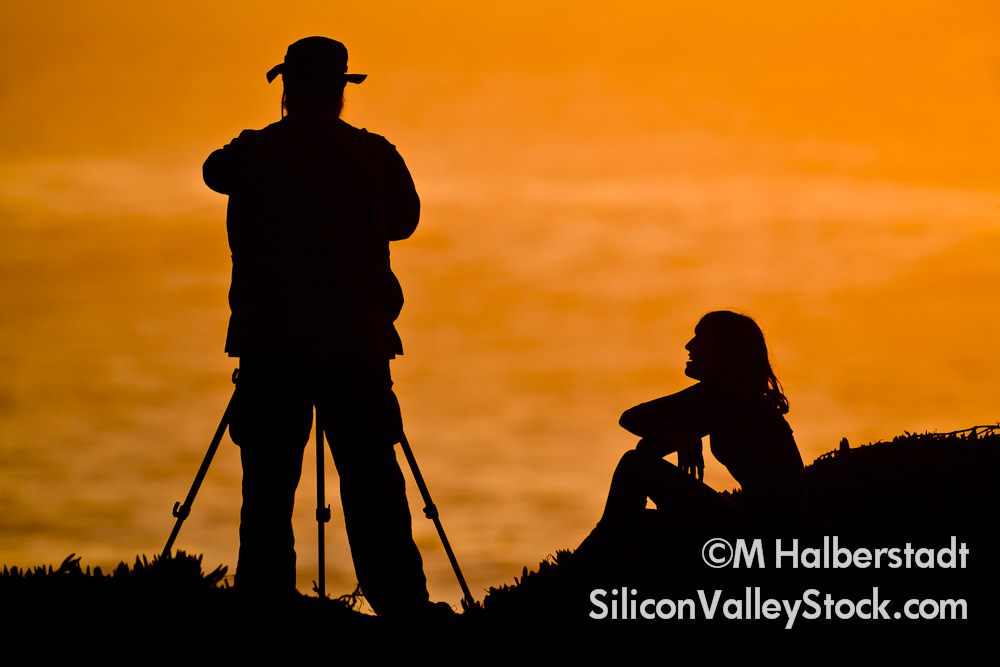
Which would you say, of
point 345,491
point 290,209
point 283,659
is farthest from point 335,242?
point 283,659

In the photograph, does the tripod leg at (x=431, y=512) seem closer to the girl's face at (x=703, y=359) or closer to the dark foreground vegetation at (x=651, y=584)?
the dark foreground vegetation at (x=651, y=584)

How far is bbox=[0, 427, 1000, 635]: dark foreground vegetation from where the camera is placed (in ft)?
20.6

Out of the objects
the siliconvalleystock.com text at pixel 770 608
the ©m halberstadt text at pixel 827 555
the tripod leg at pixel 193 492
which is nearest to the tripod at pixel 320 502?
the tripod leg at pixel 193 492

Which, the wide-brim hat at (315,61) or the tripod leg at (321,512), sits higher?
the wide-brim hat at (315,61)

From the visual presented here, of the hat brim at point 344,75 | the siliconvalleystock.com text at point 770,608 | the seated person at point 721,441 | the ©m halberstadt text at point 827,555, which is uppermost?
the hat brim at point 344,75

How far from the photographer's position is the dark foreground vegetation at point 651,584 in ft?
20.6

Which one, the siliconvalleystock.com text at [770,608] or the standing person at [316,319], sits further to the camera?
the siliconvalleystock.com text at [770,608]

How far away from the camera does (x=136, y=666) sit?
18.6ft

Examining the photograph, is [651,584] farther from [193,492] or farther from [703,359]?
[193,492]

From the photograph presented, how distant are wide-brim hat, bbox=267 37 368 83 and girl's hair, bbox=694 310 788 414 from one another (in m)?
2.48

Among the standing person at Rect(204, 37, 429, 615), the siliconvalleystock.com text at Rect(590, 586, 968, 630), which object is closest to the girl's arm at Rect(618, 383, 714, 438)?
the siliconvalleystock.com text at Rect(590, 586, 968, 630)

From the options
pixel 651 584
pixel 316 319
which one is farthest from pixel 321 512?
pixel 651 584

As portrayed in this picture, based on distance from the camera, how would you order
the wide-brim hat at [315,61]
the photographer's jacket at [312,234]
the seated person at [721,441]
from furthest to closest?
the seated person at [721,441] → the wide-brim hat at [315,61] → the photographer's jacket at [312,234]

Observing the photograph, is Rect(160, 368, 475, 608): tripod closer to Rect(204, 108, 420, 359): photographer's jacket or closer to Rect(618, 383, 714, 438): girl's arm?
Rect(204, 108, 420, 359): photographer's jacket
